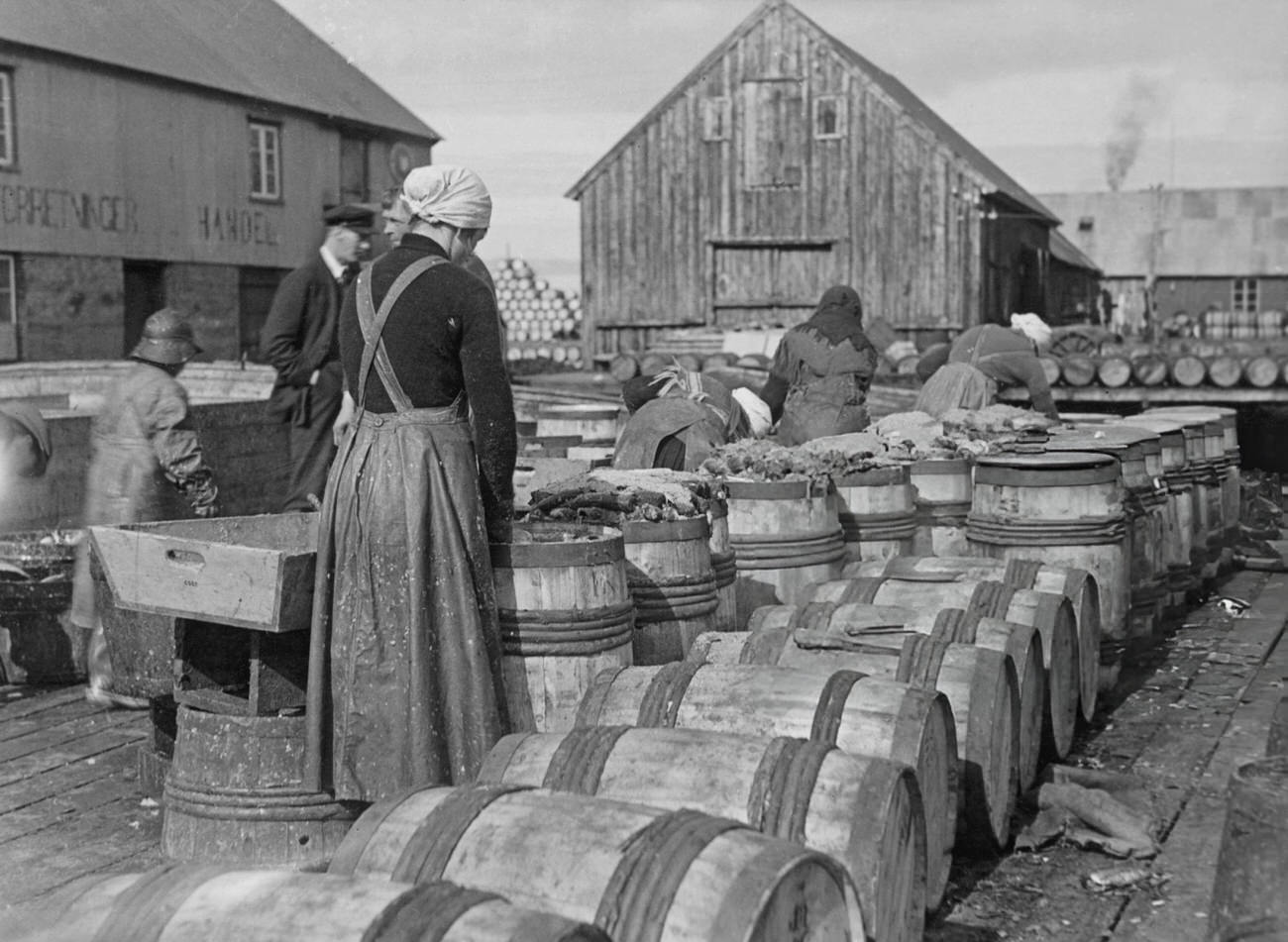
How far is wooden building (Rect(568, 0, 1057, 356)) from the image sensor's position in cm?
2916

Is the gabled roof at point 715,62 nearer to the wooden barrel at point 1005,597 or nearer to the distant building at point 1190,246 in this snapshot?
the wooden barrel at point 1005,597

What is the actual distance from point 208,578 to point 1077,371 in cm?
1723

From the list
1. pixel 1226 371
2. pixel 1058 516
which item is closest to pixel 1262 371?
pixel 1226 371

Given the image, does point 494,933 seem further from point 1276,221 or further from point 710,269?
point 1276,221

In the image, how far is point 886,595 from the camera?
232 inches

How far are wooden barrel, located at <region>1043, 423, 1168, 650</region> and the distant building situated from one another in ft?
158

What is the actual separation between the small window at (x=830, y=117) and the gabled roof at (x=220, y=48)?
26.6 feet

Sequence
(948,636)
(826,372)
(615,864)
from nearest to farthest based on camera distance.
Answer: (615,864) → (948,636) → (826,372)

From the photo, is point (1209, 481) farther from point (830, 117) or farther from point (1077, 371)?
point (830, 117)

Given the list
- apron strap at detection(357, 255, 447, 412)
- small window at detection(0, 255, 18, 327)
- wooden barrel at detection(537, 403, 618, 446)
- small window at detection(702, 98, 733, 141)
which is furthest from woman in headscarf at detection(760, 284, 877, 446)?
small window at detection(702, 98, 733, 141)

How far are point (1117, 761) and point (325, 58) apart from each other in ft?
93.9

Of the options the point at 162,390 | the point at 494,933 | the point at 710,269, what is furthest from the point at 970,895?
the point at 710,269

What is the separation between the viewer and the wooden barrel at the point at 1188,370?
19.9 m

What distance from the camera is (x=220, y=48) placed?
90.1 ft
